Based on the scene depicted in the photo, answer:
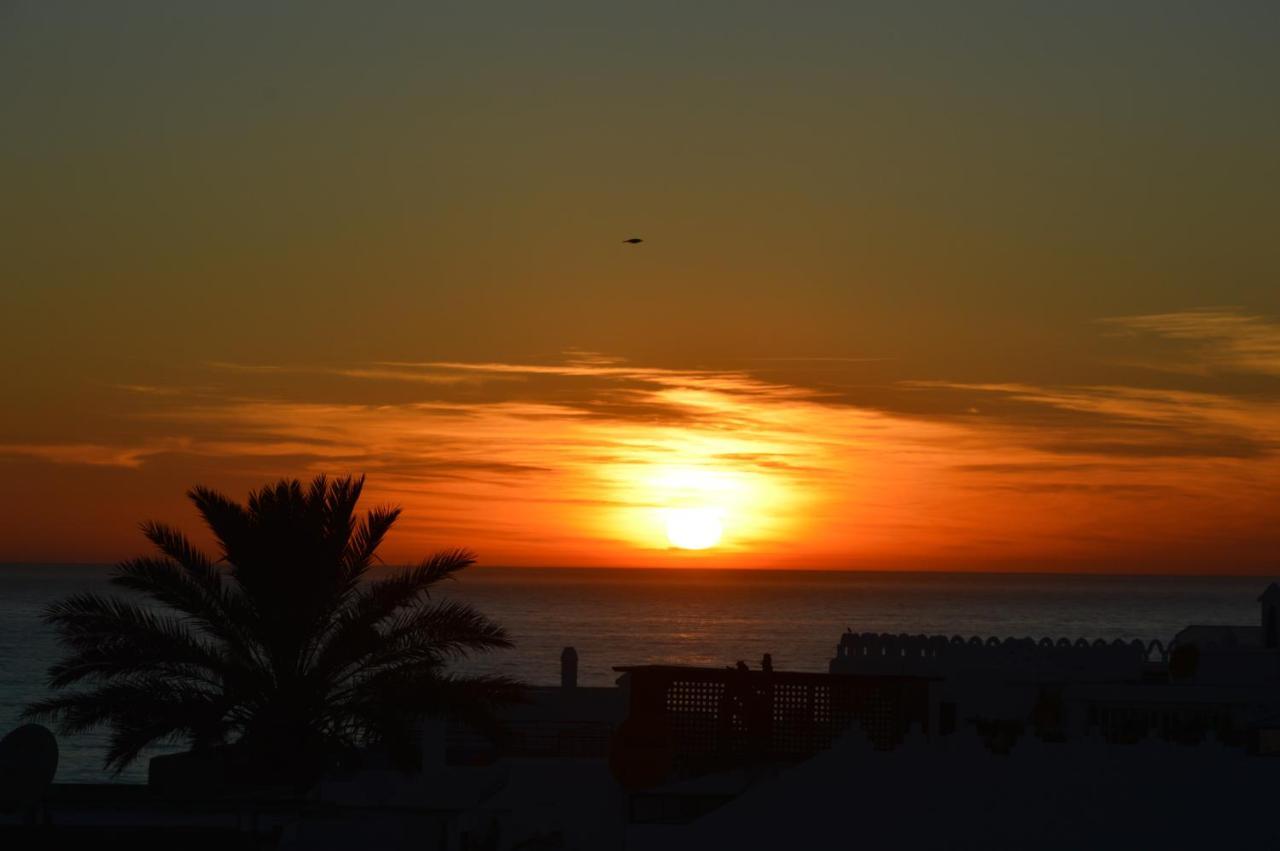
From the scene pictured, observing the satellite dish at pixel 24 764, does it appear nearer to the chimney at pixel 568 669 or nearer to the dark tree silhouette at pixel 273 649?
the dark tree silhouette at pixel 273 649

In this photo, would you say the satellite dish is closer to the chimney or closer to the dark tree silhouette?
the dark tree silhouette

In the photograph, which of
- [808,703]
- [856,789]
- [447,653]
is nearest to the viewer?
[856,789]

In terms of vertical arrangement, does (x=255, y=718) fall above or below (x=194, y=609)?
below

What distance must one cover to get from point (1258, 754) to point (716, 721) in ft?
24.5

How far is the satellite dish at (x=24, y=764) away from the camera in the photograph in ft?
62.1

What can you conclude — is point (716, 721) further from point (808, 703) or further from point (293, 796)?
point (293, 796)

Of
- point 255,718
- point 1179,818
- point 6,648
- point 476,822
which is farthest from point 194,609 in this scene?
point 6,648

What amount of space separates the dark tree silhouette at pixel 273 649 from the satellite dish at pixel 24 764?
608cm

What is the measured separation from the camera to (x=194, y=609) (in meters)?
25.9

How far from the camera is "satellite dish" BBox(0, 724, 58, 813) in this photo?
62.1ft

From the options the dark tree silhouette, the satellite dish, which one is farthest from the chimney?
the satellite dish

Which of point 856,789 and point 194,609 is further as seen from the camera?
point 194,609

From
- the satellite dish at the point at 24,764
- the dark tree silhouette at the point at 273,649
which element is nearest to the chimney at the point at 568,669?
the dark tree silhouette at the point at 273,649

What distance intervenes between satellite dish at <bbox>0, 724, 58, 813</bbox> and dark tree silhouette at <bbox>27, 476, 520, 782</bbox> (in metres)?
6.08
